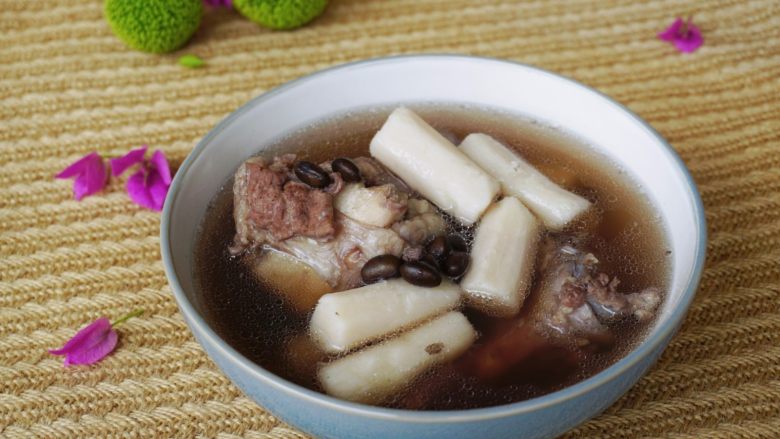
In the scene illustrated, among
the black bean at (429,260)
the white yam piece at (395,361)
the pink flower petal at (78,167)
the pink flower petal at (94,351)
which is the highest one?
the black bean at (429,260)

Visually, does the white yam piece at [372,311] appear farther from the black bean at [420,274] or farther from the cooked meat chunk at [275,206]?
the cooked meat chunk at [275,206]

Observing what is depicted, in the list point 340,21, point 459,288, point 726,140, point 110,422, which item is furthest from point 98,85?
point 726,140

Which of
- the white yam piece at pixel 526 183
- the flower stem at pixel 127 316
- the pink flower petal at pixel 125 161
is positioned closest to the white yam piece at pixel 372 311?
the white yam piece at pixel 526 183

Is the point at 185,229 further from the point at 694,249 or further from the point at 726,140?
the point at 726,140

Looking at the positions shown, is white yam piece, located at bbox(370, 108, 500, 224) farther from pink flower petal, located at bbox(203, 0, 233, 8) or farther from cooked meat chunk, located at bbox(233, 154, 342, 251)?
pink flower petal, located at bbox(203, 0, 233, 8)

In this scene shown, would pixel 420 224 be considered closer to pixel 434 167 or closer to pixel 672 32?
pixel 434 167

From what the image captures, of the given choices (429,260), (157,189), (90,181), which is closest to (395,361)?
(429,260)
